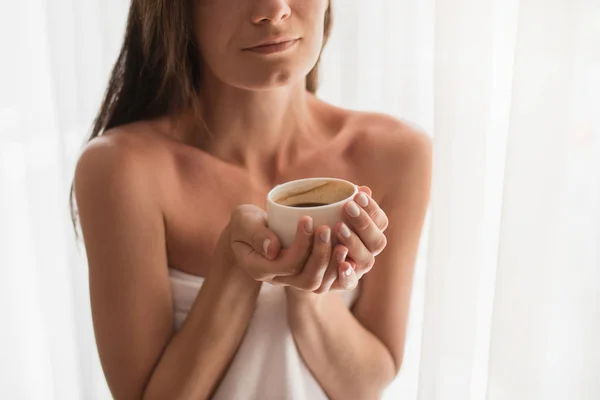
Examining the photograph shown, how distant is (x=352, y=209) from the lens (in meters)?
0.71

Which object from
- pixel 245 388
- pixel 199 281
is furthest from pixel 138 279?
pixel 245 388

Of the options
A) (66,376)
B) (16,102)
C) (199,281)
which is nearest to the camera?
(199,281)

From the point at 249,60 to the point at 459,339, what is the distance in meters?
0.61

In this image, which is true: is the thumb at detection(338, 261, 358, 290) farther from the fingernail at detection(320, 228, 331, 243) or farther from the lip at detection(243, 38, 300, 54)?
the lip at detection(243, 38, 300, 54)

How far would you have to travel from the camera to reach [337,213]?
721mm

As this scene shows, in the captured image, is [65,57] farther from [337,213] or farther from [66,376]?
[337,213]

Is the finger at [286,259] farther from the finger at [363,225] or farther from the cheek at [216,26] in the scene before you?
the cheek at [216,26]

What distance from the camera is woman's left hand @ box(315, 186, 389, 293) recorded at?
0.72 metres

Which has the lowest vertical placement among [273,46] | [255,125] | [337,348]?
[337,348]

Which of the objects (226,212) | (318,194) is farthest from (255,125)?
(318,194)

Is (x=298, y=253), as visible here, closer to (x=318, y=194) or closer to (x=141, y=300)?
(x=318, y=194)

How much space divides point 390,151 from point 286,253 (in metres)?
0.38

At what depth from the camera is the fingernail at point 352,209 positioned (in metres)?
0.71

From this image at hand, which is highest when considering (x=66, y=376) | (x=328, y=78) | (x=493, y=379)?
(x=328, y=78)
